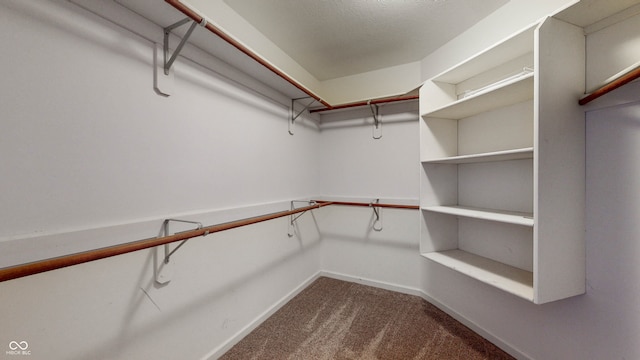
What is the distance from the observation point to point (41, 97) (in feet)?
2.64

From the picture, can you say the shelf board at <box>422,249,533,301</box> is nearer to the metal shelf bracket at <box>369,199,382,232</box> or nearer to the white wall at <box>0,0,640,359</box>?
the white wall at <box>0,0,640,359</box>

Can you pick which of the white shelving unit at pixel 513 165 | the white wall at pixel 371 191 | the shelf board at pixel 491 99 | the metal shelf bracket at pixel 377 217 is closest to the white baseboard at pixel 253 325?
the white wall at pixel 371 191

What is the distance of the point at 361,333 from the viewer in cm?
172

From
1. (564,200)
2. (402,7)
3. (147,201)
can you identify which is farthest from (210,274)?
(402,7)

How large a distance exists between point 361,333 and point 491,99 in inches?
73.0

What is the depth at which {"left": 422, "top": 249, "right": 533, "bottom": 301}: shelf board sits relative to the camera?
126cm

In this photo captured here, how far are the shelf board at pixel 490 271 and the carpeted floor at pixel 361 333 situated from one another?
56 centimetres

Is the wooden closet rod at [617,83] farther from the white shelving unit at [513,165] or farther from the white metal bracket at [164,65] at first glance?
the white metal bracket at [164,65]

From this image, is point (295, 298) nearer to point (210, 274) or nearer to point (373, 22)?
point (210, 274)

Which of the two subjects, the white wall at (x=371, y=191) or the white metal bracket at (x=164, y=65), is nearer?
the white metal bracket at (x=164, y=65)

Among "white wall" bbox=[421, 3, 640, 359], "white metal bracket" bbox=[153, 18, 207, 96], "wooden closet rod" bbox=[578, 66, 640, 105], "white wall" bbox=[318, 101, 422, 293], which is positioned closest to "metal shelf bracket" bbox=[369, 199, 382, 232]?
"white wall" bbox=[318, 101, 422, 293]

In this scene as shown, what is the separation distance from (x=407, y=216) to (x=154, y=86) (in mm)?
2249

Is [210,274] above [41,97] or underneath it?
underneath

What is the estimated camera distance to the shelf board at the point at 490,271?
1256 millimetres
